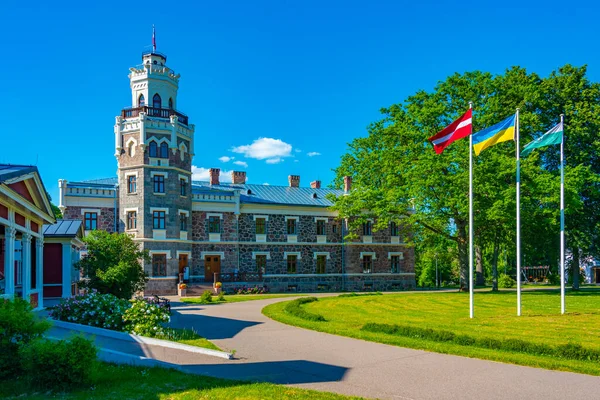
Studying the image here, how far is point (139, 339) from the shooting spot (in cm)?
1237

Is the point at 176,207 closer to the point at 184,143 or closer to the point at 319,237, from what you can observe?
the point at 184,143

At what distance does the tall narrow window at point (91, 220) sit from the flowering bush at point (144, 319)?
83.1 feet

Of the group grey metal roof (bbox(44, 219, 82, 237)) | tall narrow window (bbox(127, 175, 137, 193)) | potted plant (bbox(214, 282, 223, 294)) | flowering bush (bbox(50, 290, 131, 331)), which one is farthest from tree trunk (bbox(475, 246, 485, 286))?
flowering bush (bbox(50, 290, 131, 331))

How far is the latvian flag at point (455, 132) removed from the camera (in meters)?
18.7

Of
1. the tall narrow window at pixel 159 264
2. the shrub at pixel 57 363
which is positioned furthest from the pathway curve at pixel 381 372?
Result: the tall narrow window at pixel 159 264

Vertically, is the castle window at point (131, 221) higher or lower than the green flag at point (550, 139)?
lower

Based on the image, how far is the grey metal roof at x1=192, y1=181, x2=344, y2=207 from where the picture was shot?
141 ft

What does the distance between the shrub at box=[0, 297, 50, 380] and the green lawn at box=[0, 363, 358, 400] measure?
0.27m

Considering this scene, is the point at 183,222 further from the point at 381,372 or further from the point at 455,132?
the point at 381,372

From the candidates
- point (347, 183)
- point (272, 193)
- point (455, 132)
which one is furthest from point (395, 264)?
point (455, 132)

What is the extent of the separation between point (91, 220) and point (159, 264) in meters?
5.44

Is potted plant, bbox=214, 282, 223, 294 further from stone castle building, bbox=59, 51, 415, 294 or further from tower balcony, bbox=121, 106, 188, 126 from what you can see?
tower balcony, bbox=121, 106, 188, 126

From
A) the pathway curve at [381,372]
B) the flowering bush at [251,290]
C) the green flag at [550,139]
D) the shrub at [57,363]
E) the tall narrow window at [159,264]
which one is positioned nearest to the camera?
the shrub at [57,363]

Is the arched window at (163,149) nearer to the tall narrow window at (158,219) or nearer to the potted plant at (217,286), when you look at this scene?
the tall narrow window at (158,219)
